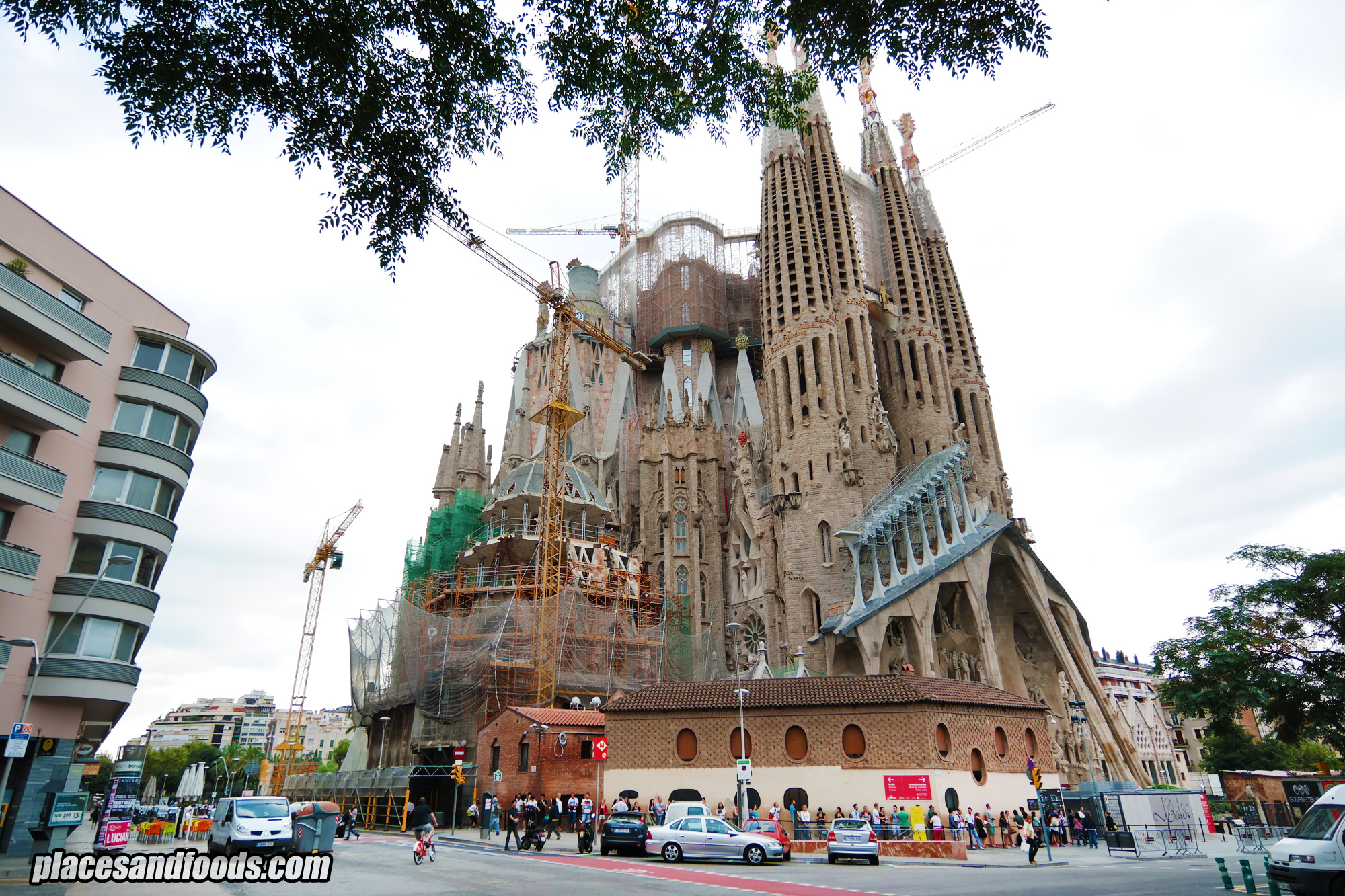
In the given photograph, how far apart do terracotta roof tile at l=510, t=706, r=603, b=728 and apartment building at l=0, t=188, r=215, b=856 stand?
Result: 14376 millimetres

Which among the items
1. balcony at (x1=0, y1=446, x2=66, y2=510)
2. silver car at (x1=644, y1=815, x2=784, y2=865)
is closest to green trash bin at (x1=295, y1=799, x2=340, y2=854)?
silver car at (x1=644, y1=815, x2=784, y2=865)

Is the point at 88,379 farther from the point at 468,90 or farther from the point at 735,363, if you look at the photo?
the point at 735,363

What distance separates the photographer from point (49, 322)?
22781mm

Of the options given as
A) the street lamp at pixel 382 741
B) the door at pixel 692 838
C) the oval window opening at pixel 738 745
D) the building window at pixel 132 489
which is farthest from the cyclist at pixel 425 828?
the street lamp at pixel 382 741

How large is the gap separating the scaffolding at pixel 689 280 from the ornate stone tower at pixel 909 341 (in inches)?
536

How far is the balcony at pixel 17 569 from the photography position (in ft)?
68.6

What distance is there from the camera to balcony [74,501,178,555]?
2412cm

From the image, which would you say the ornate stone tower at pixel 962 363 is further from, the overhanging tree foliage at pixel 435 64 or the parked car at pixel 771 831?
the overhanging tree foliage at pixel 435 64

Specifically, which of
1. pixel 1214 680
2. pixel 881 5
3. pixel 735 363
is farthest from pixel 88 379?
pixel 735 363

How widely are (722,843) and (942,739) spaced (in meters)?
11.6

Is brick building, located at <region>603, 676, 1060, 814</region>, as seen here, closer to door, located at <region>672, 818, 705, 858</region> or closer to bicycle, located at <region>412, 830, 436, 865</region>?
door, located at <region>672, 818, 705, 858</region>

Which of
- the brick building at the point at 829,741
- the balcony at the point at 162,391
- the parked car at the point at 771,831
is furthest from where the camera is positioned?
the brick building at the point at 829,741

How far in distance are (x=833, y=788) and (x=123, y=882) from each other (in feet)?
67.3

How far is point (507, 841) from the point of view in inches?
842
